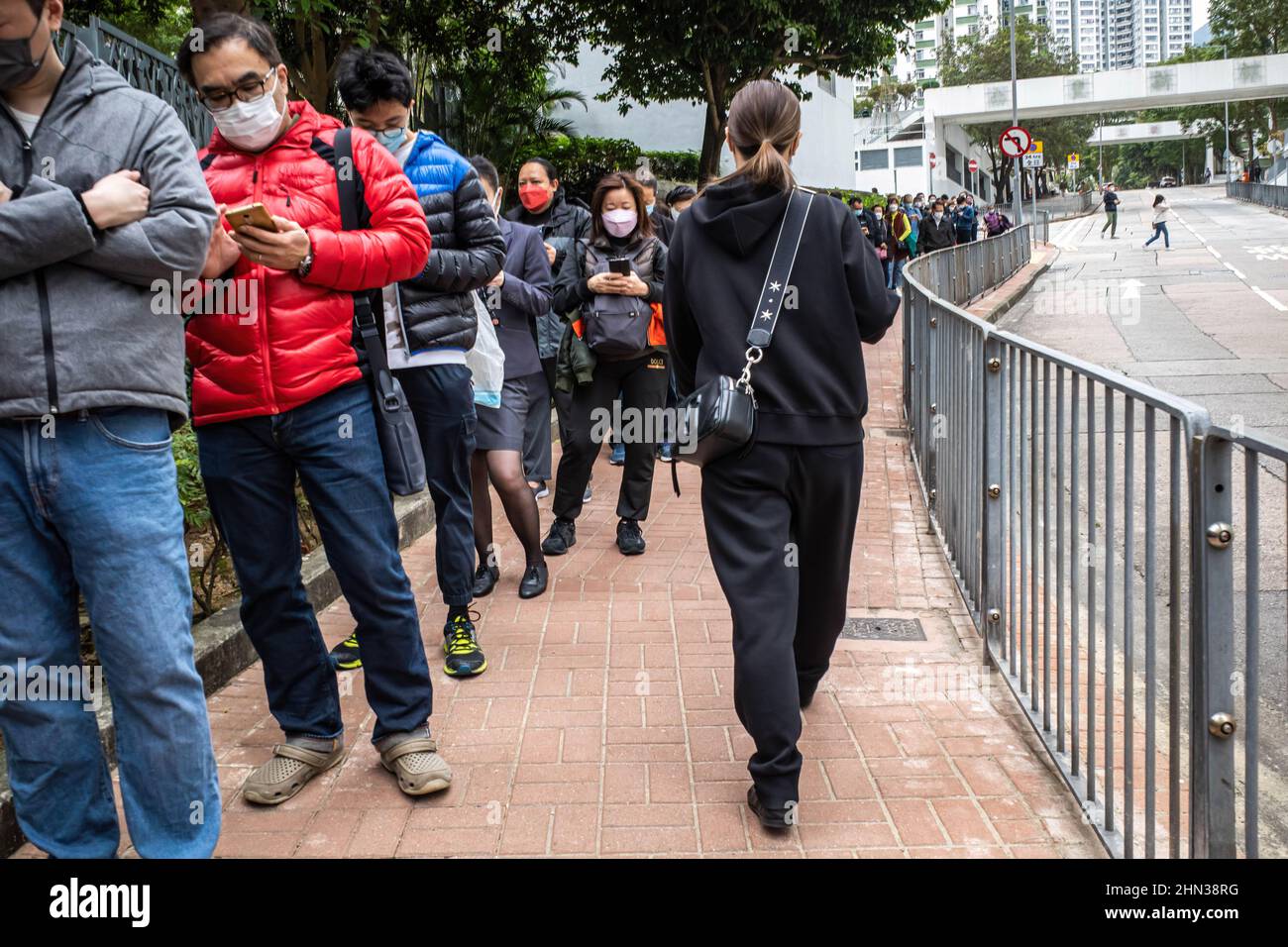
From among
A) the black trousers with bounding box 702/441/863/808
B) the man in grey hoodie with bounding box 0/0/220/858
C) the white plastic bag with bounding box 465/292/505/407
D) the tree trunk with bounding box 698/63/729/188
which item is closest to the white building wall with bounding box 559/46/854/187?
the tree trunk with bounding box 698/63/729/188

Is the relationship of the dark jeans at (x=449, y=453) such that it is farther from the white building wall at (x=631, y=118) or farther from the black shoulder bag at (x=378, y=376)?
the white building wall at (x=631, y=118)

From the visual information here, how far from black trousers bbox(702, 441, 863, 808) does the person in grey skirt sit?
78.9 inches

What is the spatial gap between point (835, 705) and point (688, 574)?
70.9 inches

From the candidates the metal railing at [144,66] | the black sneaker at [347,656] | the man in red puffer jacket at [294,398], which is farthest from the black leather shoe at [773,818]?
the metal railing at [144,66]

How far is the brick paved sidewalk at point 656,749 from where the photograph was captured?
3.50 metres

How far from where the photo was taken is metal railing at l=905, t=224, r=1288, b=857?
256 centimetres

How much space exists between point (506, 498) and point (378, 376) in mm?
2116

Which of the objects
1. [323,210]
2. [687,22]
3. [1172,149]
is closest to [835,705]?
[323,210]

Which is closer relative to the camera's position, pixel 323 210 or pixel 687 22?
pixel 323 210

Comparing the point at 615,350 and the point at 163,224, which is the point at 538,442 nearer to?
the point at 615,350

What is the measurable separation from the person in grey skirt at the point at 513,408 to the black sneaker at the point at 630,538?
2.00 ft

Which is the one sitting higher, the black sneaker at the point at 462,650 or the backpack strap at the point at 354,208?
the backpack strap at the point at 354,208
